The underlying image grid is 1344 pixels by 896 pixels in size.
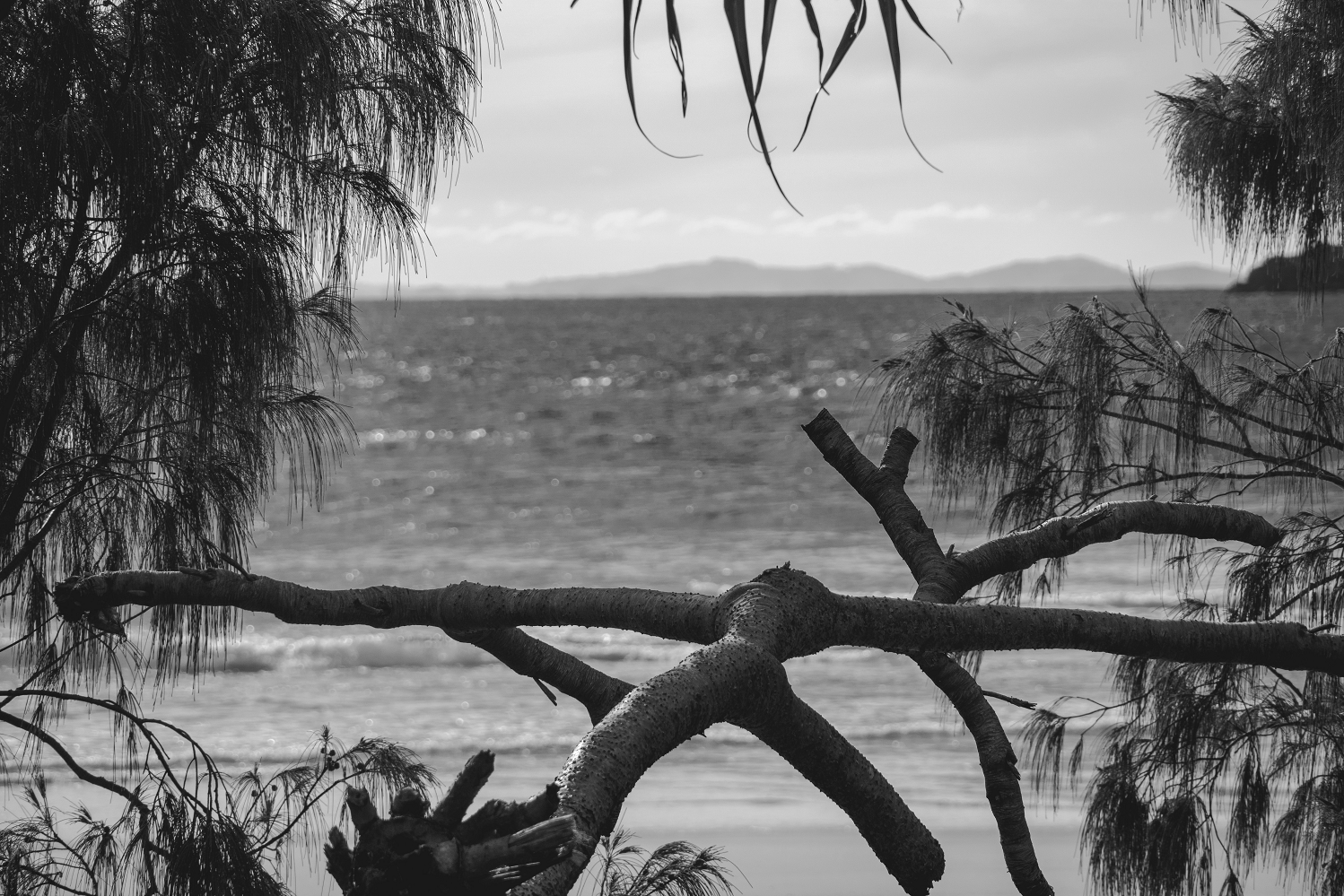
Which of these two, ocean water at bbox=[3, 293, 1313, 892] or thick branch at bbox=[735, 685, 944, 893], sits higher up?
thick branch at bbox=[735, 685, 944, 893]

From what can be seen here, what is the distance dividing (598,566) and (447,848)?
41.9 ft

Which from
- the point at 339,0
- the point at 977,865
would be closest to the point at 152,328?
the point at 339,0

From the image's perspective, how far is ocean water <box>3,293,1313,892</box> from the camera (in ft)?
21.3

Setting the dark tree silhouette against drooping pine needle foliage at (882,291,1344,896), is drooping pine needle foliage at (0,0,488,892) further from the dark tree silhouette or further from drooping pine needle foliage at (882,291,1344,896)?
the dark tree silhouette

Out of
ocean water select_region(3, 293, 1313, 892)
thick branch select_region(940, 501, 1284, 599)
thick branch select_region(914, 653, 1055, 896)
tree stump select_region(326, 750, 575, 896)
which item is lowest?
ocean water select_region(3, 293, 1313, 892)

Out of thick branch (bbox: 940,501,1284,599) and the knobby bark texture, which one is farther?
thick branch (bbox: 940,501,1284,599)

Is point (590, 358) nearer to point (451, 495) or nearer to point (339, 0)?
point (451, 495)

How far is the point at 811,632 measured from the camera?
4.18ft

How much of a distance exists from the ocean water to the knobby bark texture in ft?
3.11

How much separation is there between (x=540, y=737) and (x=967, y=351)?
5.02 m

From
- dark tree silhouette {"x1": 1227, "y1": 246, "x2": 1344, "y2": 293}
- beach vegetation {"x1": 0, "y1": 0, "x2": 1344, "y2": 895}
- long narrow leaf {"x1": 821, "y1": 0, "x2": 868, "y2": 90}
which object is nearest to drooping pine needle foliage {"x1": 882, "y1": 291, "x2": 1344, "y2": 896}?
beach vegetation {"x1": 0, "y1": 0, "x2": 1344, "y2": 895}

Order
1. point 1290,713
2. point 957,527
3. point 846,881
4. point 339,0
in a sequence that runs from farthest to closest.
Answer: point 957,527
point 846,881
point 1290,713
point 339,0

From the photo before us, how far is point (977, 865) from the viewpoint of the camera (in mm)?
5062

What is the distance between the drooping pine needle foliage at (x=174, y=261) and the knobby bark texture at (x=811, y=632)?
0.63m
